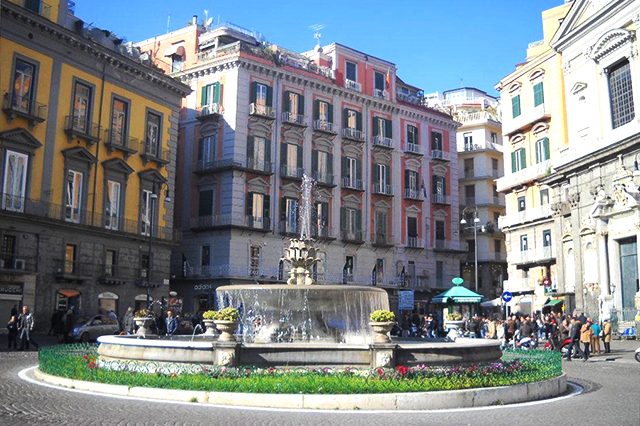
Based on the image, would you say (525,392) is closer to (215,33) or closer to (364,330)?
(364,330)

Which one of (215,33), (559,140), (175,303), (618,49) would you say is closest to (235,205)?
(175,303)

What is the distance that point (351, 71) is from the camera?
51.1m

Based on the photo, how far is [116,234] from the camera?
35.2m

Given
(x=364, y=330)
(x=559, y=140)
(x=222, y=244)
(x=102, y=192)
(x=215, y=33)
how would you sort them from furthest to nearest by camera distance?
(x=215, y=33) → (x=222, y=244) → (x=559, y=140) → (x=102, y=192) → (x=364, y=330)

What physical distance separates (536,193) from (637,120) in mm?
16210

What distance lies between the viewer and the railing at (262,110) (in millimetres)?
43781

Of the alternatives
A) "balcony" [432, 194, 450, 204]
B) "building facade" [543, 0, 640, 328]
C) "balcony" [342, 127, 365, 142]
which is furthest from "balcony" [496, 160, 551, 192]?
"balcony" [342, 127, 365, 142]

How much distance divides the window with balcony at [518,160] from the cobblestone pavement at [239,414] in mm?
34149

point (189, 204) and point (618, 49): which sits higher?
point (618, 49)

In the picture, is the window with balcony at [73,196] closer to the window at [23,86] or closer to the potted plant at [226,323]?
the window at [23,86]

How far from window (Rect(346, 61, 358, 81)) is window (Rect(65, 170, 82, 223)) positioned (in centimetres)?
2430

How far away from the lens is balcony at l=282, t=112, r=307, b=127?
1804 inches

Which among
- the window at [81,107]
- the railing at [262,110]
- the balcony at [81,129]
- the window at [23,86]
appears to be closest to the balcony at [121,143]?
the balcony at [81,129]

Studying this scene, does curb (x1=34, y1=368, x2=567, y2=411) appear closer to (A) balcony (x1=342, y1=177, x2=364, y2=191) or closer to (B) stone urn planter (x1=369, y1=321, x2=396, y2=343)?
(B) stone urn planter (x1=369, y1=321, x2=396, y2=343)
